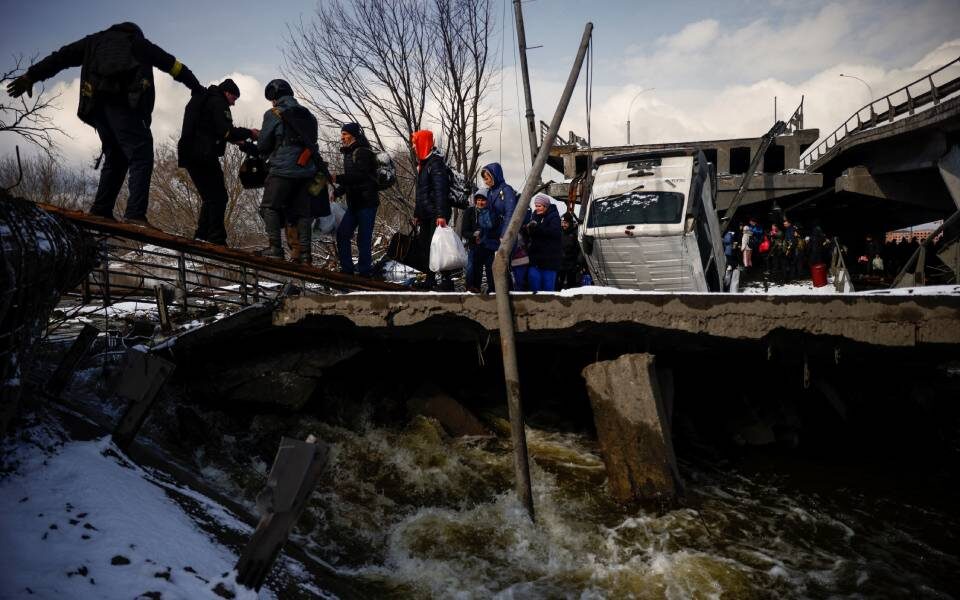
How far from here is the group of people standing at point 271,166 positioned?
4.77 m

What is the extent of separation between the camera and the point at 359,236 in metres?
6.58

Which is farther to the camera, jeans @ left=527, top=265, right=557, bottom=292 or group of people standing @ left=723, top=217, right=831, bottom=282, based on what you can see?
group of people standing @ left=723, top=217, right=831, bottom=282

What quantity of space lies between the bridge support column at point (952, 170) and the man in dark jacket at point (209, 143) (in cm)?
1924

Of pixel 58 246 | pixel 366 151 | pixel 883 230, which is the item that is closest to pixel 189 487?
pixel 58 246

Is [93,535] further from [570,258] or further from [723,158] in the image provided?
[723,158]

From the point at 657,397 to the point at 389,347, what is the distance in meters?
3.08

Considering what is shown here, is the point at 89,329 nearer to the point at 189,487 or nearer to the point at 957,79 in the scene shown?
the point at 189,487

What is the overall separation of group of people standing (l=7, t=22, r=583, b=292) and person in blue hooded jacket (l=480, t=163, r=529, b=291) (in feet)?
0.04

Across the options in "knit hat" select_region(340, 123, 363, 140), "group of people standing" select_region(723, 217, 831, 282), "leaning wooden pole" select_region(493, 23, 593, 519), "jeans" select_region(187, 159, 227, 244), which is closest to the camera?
"leaning wooden pole" select_region(493, 23, 593, 519)

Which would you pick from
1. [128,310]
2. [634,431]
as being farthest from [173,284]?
[634,431]

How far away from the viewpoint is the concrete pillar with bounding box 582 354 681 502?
160 inches

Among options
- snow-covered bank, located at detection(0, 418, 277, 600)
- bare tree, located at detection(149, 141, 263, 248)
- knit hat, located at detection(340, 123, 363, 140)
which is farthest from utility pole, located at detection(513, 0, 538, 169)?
bare tree, located at detection(149, 141, 263, 248)

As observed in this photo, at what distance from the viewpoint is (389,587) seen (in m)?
3.15

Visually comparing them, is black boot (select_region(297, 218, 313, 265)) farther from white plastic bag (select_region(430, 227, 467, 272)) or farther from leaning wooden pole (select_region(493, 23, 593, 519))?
leaning wooden pole (select_region(493, 23, 593, 519))
